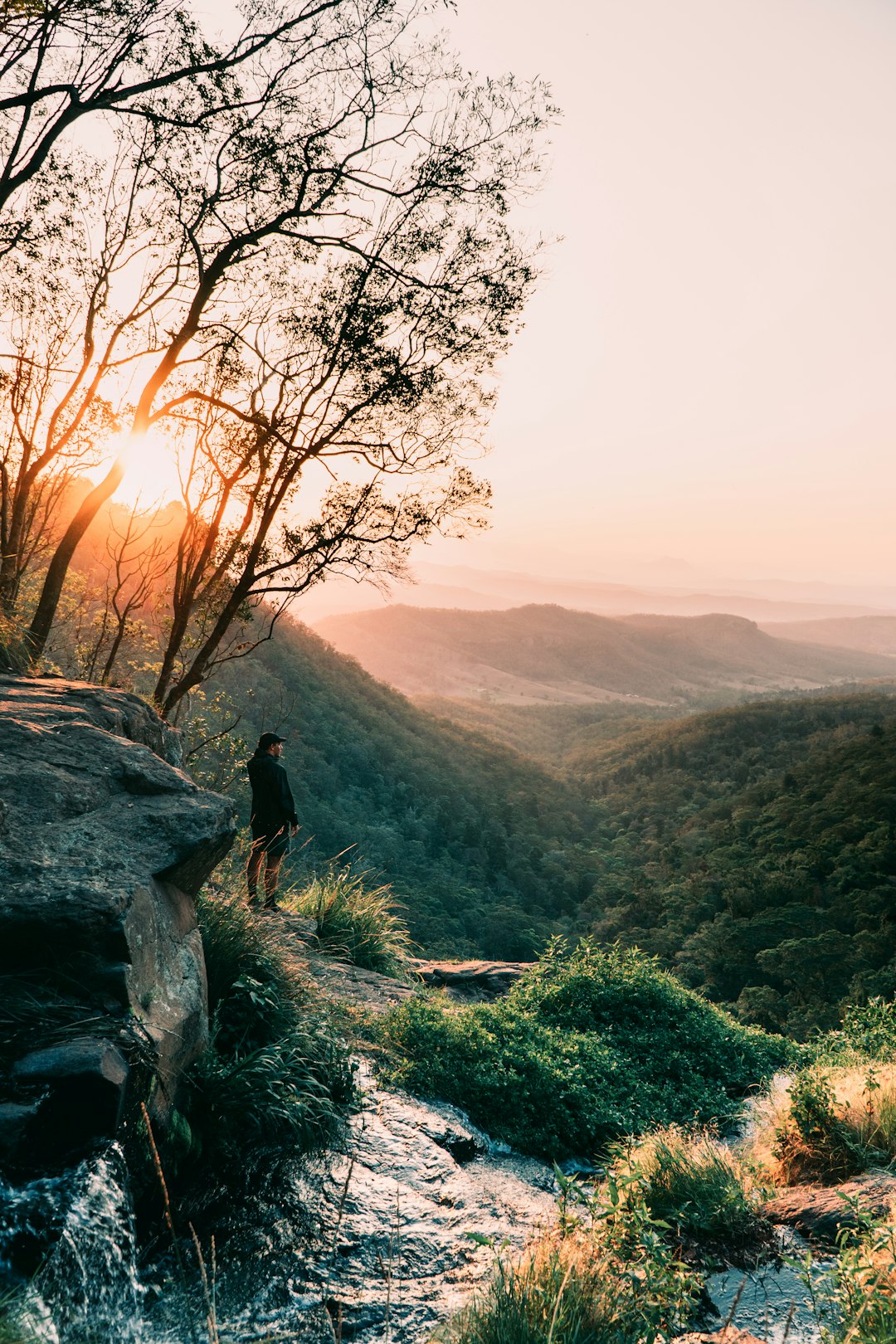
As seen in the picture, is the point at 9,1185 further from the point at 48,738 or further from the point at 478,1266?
the point at 48,738

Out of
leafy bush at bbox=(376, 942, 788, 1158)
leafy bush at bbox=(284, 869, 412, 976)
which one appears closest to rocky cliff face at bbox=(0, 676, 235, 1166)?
leafy bush at bbox=(376, 942, 788, 1158)

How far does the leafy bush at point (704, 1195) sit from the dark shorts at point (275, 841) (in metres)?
4.78

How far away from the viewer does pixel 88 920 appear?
3.72 meters

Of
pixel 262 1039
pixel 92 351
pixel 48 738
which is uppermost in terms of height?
pixel 92 351

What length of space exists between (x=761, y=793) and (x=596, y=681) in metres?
65.7

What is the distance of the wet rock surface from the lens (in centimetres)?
332

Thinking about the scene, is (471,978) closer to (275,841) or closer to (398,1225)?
(275,841)

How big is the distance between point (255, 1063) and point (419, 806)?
2153cm

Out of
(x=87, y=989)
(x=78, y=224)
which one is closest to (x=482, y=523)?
(x=78, y=224)

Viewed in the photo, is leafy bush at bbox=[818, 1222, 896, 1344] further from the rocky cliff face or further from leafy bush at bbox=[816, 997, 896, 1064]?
leafy bush at bbox=[816, 997, 896, 1064]

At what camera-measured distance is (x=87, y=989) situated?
3693 mm

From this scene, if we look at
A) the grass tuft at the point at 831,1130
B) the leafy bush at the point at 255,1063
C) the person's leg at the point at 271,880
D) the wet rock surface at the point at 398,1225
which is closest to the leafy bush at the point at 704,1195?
the grass tuft at the point at 831,1130

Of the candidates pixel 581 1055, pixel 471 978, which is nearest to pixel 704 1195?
pixel 581 1055

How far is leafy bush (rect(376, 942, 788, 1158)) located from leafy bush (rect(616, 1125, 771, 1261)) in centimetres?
90
